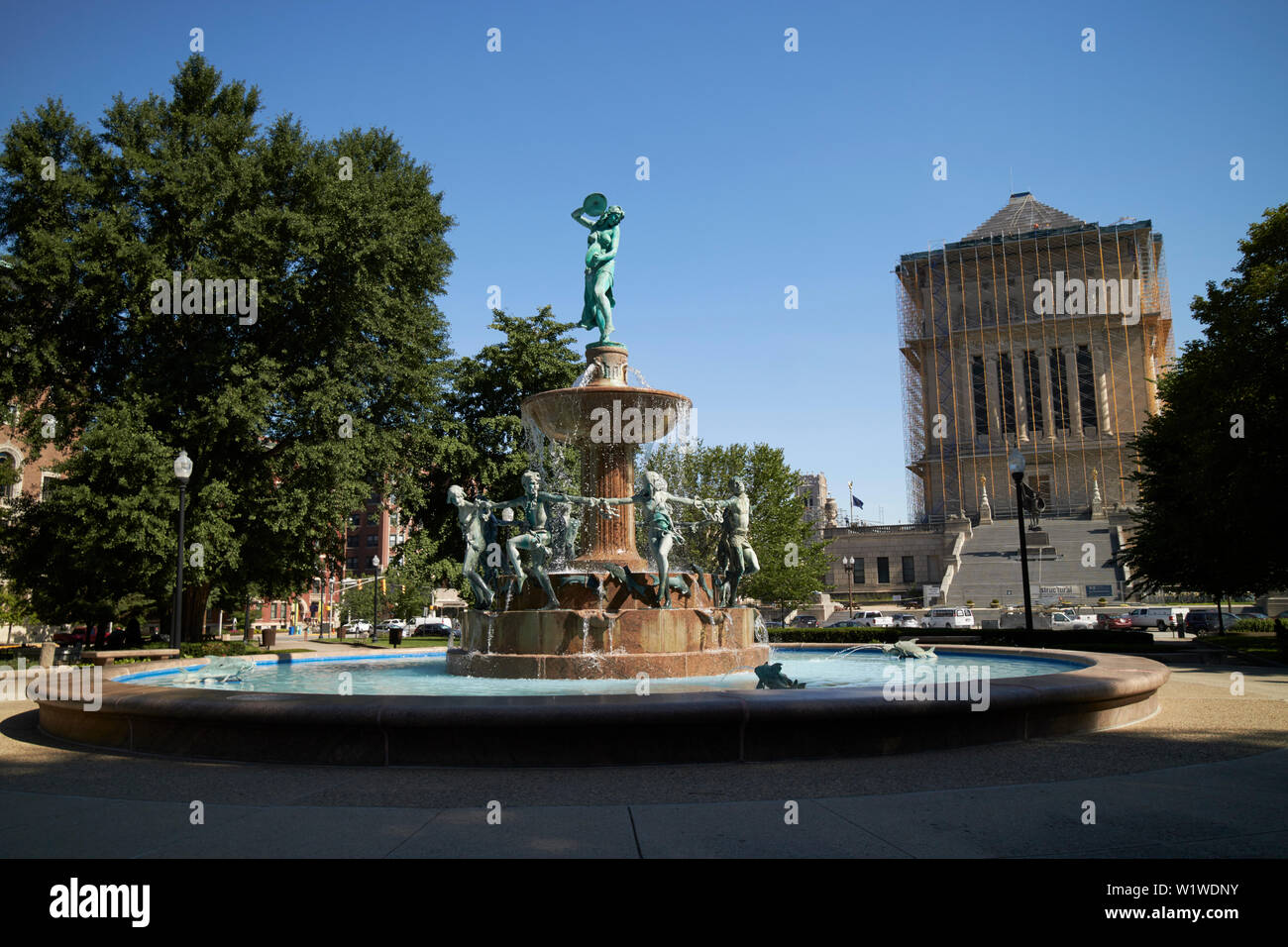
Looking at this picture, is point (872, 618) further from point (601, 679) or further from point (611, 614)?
point (601, 679)

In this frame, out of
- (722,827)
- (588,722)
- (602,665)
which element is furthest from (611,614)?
(722,827)

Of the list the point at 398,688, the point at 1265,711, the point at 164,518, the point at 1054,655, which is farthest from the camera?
the point at 164,518

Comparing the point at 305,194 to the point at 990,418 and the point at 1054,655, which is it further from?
the point at 990,418

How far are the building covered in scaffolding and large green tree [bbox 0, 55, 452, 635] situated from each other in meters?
54.1

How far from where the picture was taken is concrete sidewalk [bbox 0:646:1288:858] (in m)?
A: 4.96

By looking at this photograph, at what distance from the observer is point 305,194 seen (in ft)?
82.1

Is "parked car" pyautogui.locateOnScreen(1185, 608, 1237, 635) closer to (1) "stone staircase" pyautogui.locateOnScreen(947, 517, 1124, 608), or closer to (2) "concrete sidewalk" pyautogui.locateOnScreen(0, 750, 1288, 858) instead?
(1) "stone staircase" pyautogui.locateOnScreen(947, 517, 1124, 608)

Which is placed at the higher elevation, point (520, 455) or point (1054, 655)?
point (520, 455)

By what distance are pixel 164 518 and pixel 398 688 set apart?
13003mm

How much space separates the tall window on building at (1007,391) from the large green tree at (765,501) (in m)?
40.0

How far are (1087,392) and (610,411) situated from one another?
66916 mm

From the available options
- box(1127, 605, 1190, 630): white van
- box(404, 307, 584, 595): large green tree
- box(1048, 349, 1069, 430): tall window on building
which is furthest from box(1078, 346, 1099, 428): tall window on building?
box(404, 307, 584, 595): large green tree

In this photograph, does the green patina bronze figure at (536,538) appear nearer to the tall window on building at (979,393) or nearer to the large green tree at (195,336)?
the large green tree at (195,336)

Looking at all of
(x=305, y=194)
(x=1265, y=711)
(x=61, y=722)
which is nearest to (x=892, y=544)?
(x=305, y=194)
